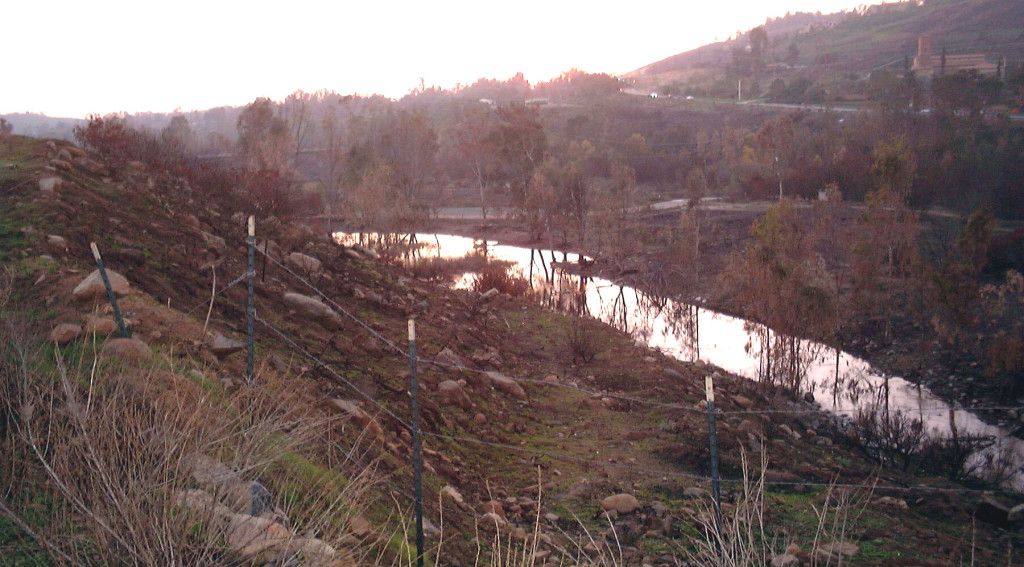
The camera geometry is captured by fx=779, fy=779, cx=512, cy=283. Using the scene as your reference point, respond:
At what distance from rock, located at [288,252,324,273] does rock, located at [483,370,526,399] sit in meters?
3.69

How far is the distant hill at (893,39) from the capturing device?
69750mm

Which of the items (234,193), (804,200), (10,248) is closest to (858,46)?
(804,200)

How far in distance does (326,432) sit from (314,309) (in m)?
4.28

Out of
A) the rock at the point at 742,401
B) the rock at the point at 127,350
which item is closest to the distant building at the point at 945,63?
the rock at the point at 742,401

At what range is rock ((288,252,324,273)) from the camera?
516 inches

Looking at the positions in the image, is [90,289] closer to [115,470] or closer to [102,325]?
[102,325]

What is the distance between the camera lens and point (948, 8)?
91.2 metres

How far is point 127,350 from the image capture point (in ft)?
19.5

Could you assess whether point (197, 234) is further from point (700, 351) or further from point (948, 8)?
point (948, 8)

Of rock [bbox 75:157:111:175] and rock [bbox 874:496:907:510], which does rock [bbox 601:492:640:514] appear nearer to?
rock [bbox 874:496:907:510]

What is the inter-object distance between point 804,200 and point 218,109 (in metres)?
92.3

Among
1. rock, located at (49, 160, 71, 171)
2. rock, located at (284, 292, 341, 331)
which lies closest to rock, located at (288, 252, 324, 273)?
rock, located at (284, 292, 341, 331)

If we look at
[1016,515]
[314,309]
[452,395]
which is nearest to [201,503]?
[452,395]

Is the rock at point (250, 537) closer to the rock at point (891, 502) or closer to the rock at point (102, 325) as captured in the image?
the rock at point (102, 325)
